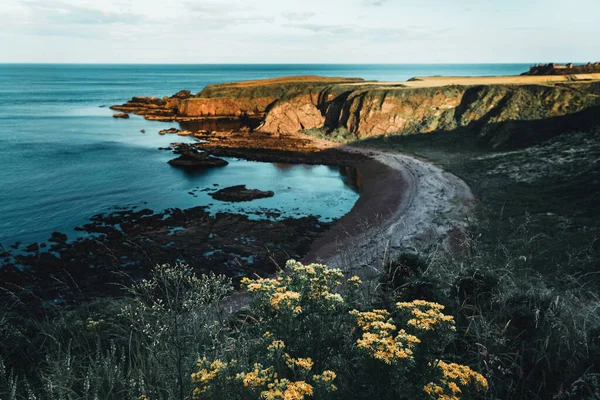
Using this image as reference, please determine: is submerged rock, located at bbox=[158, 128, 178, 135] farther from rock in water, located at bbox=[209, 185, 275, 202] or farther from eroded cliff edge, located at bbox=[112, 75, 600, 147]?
rock in water, located at bbox=[209, 185, 275, 202]

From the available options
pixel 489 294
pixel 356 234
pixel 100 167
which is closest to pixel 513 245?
pixel 356 234

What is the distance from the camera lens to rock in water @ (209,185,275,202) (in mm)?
32719

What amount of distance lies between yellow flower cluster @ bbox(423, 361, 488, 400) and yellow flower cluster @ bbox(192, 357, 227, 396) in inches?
83.8

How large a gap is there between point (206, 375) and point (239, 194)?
99.3 ft

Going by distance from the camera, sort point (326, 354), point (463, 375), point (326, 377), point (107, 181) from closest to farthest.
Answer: point (326, 377) < point (463, 375) < point (326, 354) < point (107, 181)

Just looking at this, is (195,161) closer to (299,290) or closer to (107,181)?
(107,181)

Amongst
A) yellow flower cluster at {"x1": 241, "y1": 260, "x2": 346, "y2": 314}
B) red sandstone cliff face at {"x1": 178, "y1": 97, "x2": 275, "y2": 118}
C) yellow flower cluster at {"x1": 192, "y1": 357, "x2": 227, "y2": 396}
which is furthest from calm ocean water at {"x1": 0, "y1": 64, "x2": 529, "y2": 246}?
yellow flower cluster at {"x1": 192, "y1": 357, "x2": 227, "y2": 396}

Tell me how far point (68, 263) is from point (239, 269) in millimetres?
9584

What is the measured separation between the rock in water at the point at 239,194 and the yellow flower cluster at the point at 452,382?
29080mm

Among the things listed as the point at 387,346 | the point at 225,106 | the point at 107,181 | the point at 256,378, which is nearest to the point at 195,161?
the point at 107,181

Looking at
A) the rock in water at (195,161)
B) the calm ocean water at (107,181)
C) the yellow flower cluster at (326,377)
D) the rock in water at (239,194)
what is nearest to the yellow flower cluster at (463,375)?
the yellow flower cluster at (326,377)

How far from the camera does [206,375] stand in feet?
12.5

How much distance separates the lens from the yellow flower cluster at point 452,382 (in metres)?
3.70

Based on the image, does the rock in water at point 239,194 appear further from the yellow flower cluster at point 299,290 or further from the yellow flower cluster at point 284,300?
the yellow flower cluster at point 284,300
